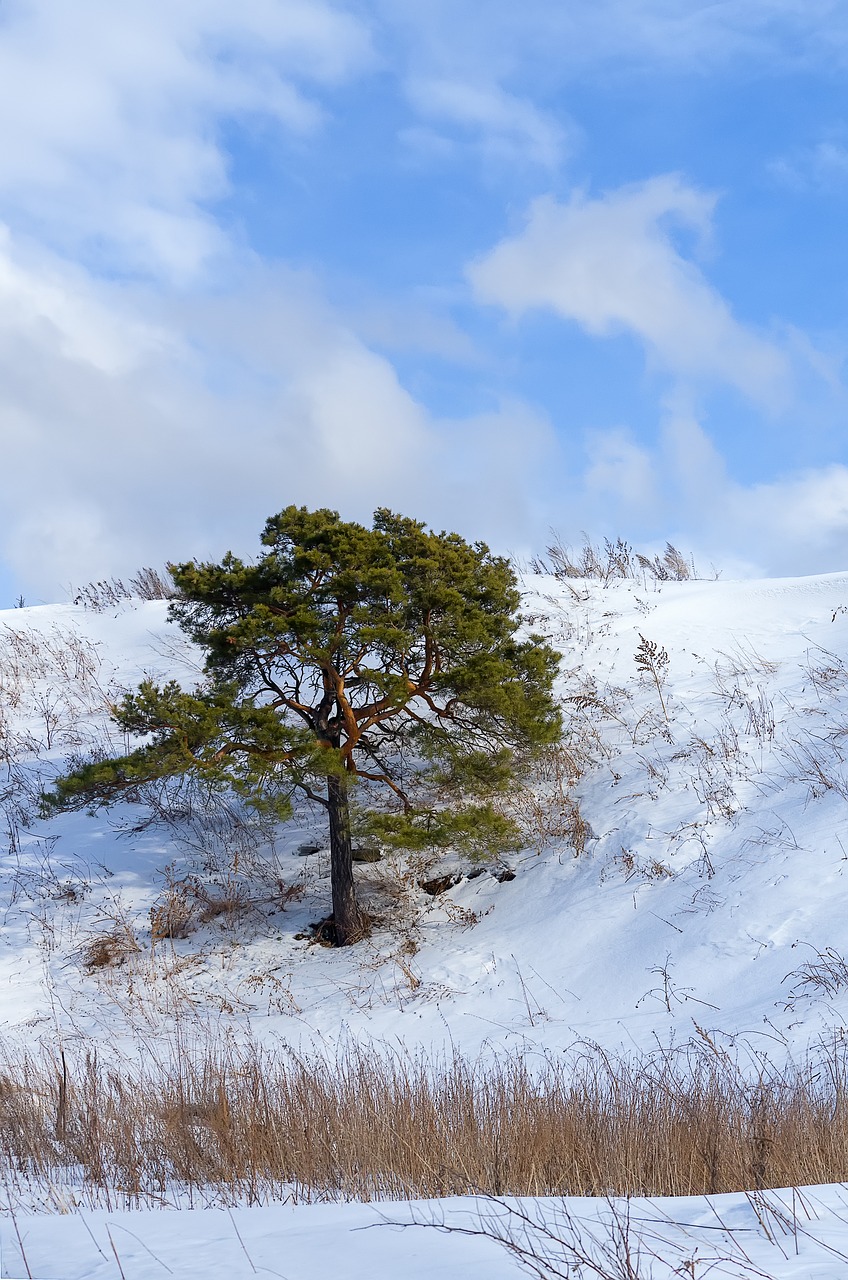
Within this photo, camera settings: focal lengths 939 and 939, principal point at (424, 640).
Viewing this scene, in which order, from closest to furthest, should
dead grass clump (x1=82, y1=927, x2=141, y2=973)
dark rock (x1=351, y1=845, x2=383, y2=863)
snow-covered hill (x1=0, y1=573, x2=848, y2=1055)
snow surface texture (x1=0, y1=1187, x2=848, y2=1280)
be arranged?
snow surface texture (x1=0, y1=1187, x2=848, y2=1280) → snow-covered hill (x1=0, y1=573, x2=848, y2=1055) → dead grass clump (x1=82, y1=927, x2=141, y2=973) → dark rock (x1=351, y1=845, x2=383, y2=863)

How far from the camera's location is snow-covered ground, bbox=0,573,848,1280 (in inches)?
336

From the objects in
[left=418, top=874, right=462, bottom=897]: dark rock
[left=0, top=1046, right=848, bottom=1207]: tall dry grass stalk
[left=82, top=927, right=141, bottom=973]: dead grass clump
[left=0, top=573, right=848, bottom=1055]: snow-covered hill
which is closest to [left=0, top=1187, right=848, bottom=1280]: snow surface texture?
[left=0, top=1046, right=848, bottom=1207]: tall dry grass stalk

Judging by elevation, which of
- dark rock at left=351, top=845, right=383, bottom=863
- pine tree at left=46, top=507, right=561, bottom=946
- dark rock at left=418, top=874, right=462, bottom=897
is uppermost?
pine tree at left=46, top=507, right=561, bottom=946

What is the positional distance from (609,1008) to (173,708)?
18.4 ft

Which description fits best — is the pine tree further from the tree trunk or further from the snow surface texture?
the snow surface texture

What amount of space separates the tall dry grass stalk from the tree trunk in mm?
5215

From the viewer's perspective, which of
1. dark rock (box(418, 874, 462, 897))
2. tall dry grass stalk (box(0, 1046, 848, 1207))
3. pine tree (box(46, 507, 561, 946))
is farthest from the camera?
dark rock (box(418, 874, 462, 897))

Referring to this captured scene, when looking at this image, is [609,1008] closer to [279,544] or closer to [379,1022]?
[379,1022]

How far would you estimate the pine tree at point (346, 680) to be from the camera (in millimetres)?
10641

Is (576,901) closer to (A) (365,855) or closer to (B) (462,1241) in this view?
(A) (365,855)

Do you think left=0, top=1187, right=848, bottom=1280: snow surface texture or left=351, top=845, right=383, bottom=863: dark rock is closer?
left=0, top=1187, right=848, bottom=1280: snow surface texture

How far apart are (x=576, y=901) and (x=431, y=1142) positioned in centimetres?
601

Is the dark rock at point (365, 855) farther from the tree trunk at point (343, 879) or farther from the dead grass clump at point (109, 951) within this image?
the dead grass clump at point (109, 951)

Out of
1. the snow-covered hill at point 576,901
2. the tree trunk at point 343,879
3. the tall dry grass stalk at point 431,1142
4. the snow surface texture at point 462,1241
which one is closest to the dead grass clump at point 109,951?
the snow-covered hill at point 576,901
